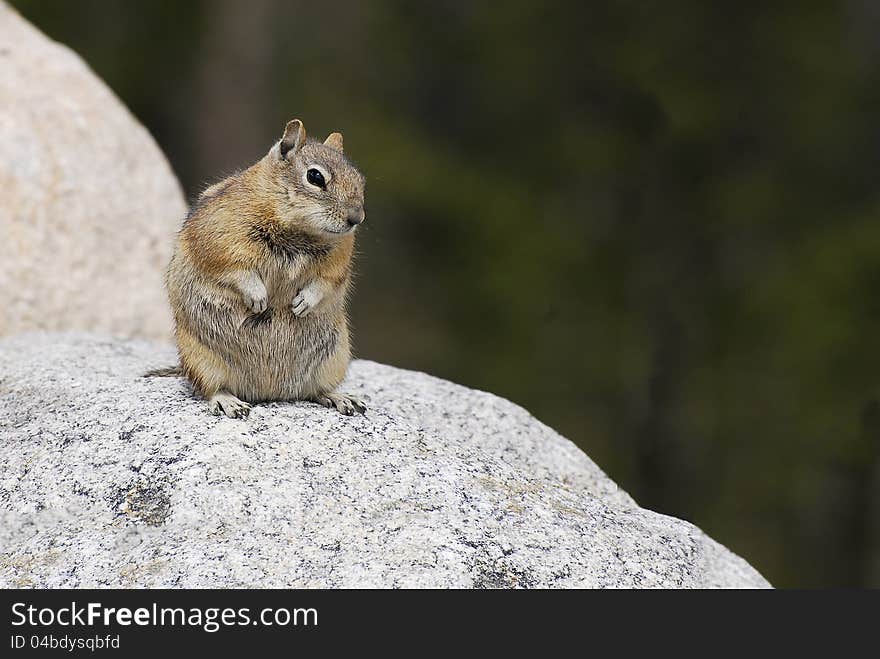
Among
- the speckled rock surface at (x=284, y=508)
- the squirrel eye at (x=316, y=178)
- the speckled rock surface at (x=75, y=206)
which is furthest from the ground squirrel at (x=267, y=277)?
the speckled rock surface at (x=75, y=206)

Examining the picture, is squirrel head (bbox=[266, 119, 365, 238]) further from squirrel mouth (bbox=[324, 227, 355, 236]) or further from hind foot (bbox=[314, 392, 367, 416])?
hind foot (bbox=[314, 392, 367, 416])

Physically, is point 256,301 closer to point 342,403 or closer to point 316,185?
point 316,185

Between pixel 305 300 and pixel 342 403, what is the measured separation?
2.01 feet

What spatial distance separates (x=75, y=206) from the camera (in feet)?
29.1

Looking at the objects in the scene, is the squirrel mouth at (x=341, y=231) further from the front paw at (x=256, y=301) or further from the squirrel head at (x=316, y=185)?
the front paw at (x=256, y=301)

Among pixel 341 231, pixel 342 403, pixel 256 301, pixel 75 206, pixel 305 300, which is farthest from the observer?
pixel 75 206

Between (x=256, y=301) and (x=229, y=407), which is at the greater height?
(x=256, y=301)

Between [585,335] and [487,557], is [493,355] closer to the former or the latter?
[585,335]

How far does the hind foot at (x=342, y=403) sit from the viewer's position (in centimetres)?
642

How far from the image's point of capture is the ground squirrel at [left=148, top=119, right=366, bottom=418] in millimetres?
6043

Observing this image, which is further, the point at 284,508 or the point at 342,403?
the point at 342,403

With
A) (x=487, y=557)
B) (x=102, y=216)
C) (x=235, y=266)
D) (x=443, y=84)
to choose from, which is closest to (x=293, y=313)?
(x=235, y=266)

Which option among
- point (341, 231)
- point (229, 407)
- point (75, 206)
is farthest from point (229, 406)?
point (75, 206)

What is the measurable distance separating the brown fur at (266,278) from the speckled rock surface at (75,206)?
2.53 meters
